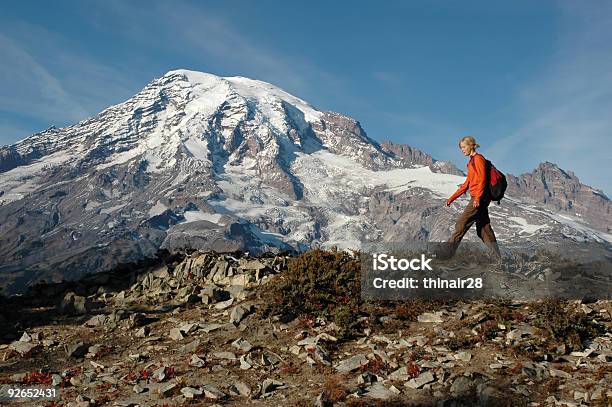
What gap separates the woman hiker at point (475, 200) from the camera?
50.6ft

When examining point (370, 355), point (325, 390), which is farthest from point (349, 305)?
point (325, 390)

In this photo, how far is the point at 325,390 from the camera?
12.0 m

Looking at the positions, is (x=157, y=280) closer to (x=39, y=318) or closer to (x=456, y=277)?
(x=39, y=318)

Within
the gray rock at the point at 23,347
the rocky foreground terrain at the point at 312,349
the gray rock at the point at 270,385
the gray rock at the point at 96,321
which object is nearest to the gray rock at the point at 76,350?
the rocky foreground terrain at the point at 312,349

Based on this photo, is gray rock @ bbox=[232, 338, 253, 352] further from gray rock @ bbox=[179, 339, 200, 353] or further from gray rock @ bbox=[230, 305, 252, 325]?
gray rock @ bbox=[230, 305, 252, 325]

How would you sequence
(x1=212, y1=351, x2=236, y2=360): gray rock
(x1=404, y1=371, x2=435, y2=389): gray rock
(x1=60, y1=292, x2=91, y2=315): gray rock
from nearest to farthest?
(x1=404, y1=371, x2=435, y2=389): gray rock, (x1=212, y1=351, x2=236, y2=360): gray rock, (x1=60, y1=292, x2=91, y2=315): gray rock

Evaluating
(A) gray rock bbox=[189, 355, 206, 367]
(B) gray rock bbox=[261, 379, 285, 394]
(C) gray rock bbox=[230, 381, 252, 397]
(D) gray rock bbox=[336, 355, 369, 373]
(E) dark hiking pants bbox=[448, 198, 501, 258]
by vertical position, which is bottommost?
(C) gray rock bbox=[230, 381, 252, 397]

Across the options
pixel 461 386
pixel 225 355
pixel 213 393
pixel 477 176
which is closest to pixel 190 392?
pixel 213 393

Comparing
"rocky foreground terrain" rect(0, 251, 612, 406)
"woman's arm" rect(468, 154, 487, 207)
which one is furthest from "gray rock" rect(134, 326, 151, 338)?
"woman's arm" rect(468, 154, 487, 207)

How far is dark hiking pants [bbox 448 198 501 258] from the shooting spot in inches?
619

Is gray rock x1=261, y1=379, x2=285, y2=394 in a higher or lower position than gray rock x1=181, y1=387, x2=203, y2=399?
higher

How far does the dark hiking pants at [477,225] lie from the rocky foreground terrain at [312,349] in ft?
5.84

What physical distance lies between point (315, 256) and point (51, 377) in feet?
27.9

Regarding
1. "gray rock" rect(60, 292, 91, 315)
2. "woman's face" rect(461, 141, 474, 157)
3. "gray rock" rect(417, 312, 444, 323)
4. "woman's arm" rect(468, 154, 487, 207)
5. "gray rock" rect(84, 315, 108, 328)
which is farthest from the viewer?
"gray rock" rect(60, 292, 91, 315)
